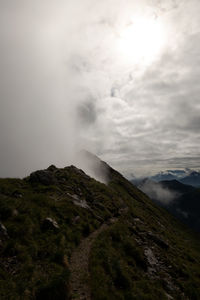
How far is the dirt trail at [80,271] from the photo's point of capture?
10465 mm

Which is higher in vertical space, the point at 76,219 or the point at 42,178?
the point at 42,178

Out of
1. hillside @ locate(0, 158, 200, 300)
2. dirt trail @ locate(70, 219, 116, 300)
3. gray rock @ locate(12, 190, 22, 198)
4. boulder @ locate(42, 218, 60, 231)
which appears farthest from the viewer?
gray rock @ locate(12, 190, 22, 198)

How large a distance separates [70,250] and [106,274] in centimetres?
482

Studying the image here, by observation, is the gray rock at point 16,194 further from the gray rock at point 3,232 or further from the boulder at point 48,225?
the gray rock at point 3,232

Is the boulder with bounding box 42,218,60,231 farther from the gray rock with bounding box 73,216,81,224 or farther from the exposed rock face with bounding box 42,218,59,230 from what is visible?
the gray rock with bounding box 73,216,81,224

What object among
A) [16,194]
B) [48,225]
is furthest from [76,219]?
[16,194]

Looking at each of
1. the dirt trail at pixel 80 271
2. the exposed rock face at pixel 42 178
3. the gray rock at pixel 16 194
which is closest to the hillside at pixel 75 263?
the dirt trail at pixel 80 271

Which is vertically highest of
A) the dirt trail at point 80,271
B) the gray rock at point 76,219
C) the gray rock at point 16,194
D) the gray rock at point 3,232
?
the gray rock at point 16,194

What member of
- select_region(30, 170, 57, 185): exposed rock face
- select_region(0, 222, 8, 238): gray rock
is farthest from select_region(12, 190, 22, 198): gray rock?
select_region(0, 222, 8, 238): gray rock

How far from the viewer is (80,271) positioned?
12992 millimetres

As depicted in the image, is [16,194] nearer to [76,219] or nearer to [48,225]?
[48,225]

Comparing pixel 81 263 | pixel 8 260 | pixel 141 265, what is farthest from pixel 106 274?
pixel 8 260

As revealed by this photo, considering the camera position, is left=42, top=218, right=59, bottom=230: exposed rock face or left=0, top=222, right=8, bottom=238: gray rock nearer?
left=0, top=222, right=8, bottom=238: gray rock

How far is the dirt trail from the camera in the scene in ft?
34.3
